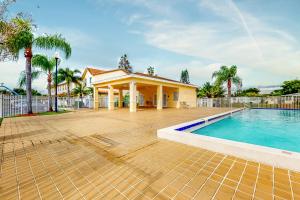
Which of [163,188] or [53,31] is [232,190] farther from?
[53,31]

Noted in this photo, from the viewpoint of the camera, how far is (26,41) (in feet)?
36.8

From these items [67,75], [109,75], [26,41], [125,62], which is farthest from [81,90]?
[125,62]

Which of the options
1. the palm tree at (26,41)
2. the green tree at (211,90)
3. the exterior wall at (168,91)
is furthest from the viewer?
the green tree at (211,90)

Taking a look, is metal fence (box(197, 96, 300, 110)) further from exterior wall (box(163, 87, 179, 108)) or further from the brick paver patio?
the brick paver patio

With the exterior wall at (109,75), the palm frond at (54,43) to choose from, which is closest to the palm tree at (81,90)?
the exterior wall at (109,75)

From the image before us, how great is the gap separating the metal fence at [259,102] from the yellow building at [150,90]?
155 inches

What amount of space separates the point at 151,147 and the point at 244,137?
19.3 ft

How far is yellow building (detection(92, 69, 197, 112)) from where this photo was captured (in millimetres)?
16625

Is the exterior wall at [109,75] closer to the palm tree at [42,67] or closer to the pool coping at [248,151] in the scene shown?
the palm tree at [42,67]

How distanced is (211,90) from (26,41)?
2740 centimetres

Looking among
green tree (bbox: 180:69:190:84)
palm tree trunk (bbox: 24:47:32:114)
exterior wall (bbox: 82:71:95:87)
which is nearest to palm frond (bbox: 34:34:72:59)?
palm tree trunk (bbox: 24:47:32:114)

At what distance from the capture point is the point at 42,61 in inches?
647

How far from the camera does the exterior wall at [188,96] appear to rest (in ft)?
74.3

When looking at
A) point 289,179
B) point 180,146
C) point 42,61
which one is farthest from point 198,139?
point 42,61
